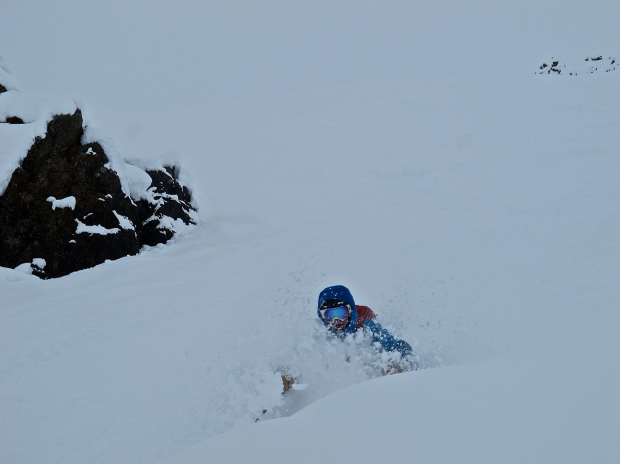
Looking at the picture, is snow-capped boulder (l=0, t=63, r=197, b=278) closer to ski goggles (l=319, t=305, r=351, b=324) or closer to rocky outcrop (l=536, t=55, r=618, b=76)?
ski goggles (l=319, t=305, r=351, b=324)

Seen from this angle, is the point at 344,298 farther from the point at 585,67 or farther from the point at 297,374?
the point at 585,67

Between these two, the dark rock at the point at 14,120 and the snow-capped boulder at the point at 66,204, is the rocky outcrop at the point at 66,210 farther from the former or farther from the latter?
the dark rock at the point at 14,120

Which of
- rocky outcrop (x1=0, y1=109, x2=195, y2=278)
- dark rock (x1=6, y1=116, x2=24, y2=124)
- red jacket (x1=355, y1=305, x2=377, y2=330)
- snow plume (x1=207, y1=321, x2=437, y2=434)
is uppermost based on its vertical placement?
dark rock (x1=6, y1=116, x2=24, y2=124)

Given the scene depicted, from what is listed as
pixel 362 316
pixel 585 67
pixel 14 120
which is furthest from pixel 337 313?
pixel 585 67

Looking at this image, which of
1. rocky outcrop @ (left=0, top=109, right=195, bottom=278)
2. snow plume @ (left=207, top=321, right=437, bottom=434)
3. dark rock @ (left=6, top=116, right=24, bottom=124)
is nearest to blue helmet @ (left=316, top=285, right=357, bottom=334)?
snow plume @ (left=207, top=321, right=437, bottom=434)

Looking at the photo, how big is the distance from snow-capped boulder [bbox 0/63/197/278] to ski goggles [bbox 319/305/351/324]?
5667 mm

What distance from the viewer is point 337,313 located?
15.5 ft

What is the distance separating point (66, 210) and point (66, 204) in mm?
125

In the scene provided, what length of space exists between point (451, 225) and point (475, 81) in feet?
48.7

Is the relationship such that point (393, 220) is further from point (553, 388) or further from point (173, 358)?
point (553, 388)

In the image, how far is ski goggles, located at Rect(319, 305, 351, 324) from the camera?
4.72 meters

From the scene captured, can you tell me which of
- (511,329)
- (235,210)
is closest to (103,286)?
(235,210)

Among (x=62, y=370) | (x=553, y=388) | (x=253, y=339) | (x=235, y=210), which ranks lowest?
(x=553, y=388)

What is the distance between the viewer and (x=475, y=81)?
2094 centimetres
